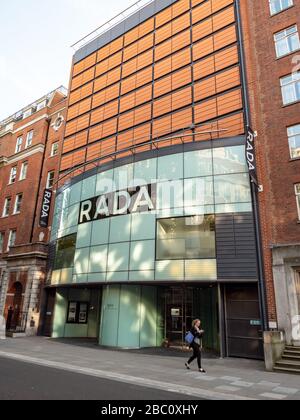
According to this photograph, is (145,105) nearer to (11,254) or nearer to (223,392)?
(11,254)

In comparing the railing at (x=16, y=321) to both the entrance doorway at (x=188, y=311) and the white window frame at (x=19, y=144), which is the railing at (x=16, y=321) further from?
the white window frame at (x=19, y=144)

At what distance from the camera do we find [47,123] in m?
33.1

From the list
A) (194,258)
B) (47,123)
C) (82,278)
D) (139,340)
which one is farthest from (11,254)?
(194,258)

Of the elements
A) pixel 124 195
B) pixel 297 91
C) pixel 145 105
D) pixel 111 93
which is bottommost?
pixel 124 195

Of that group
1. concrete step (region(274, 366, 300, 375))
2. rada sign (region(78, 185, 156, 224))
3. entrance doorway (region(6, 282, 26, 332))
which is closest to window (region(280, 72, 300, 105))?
rada sign (region(78, 185, 156, 224))

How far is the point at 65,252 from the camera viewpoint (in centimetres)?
2312

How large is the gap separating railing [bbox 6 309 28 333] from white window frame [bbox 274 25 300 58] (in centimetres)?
2520

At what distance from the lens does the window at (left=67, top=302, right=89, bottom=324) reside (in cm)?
2430

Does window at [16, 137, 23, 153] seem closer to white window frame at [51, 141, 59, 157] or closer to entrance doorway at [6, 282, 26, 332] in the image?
white window frame at [51, 141, 59, 157]

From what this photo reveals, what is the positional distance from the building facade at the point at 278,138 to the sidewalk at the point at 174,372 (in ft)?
11.3

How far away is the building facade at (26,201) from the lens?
25750mm
